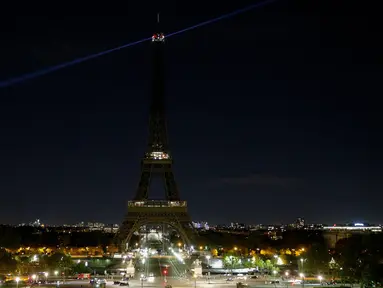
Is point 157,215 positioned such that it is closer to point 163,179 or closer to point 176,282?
point 163,179

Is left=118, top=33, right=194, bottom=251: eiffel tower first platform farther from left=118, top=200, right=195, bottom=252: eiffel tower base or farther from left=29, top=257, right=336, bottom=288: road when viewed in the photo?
left=29, top=257, right=336, bottom=288: road

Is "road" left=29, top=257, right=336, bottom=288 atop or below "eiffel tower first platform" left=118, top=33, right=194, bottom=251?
below

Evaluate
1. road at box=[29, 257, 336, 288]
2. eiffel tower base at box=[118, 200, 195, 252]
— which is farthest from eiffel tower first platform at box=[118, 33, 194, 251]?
road at box=[29, 257, 336, 288]

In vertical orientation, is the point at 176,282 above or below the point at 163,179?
below

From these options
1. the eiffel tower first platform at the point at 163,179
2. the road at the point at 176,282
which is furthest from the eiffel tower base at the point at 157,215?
the road at the point at 176,282

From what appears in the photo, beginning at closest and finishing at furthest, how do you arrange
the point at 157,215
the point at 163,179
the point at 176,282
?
the point at 176,282 < the point at 157,215 < the point at 163,179

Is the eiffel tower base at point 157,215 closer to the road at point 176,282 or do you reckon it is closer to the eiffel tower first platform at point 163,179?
the eiffel tower first platform at point 163,179

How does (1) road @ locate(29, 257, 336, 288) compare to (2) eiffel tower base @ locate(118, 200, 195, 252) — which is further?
(2) eiffel tower base @ locate(118, 200, 195, 252)

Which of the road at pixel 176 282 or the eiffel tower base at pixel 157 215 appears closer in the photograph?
the road at pixel 176 282

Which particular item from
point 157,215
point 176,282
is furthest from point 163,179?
point 176,282
